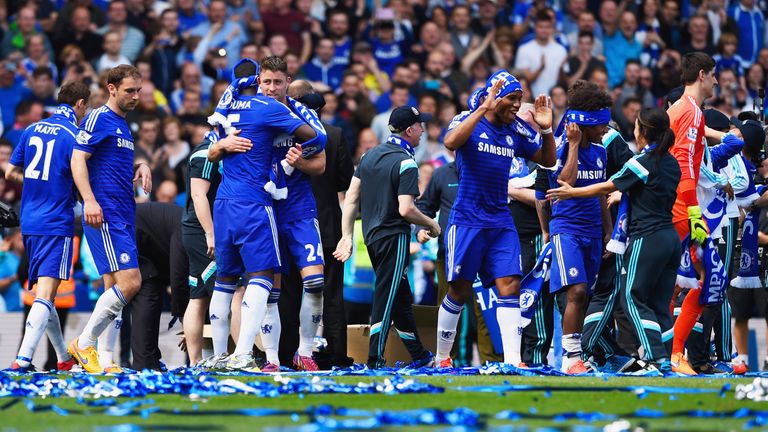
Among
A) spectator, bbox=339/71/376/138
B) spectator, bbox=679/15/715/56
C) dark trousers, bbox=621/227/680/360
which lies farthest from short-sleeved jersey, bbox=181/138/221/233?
spectator, bbox=679/15/715/56

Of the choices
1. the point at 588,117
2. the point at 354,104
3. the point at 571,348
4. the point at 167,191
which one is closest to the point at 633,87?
the point at 354,104

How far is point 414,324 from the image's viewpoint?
1231 centimetres

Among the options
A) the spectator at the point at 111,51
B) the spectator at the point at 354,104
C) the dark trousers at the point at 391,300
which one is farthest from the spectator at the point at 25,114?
the dark trousers at the point at 391,300

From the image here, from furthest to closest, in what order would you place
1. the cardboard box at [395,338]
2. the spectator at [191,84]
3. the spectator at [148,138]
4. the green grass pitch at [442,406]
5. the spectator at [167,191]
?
1. the spectator at [191,84]
2. the spectator at [148,138]
3. the spectator at [167,191]
4. the cardboard box at [395,338]
5. the green grass pitch at [442,406]

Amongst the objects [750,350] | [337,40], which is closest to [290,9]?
[337,40]

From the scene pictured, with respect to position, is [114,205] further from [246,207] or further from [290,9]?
[290,9]

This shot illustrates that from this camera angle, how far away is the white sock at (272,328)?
11.1m

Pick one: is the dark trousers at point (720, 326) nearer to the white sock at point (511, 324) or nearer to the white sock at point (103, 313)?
the white sock at point (511, 324)

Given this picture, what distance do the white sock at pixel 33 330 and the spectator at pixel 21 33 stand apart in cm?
1057

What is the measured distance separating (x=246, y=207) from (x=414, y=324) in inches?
92.3

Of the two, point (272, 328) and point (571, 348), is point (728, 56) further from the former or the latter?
point (272, 328)

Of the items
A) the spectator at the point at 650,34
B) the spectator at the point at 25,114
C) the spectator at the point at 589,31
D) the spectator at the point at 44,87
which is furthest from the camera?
the spectator at the point at 650,34

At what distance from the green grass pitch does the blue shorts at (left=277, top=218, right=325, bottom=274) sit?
181cm

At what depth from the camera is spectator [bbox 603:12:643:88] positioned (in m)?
22.2
